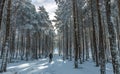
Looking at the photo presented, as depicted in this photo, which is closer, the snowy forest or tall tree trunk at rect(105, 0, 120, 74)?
tall tree trunk at rect(105, 0, 120, 74)

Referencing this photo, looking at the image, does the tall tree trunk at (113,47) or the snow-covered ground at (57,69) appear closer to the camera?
the tall tree trunk at (113,47)

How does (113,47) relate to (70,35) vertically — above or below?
below

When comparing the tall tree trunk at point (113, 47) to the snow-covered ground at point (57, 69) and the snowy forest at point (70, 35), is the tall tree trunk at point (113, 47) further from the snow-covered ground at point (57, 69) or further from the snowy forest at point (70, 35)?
the snow-covered ground at point (57, 69)

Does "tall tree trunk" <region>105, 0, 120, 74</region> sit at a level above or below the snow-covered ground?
above

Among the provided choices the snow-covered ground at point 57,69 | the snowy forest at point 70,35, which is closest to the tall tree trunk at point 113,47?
the snowy forest at point 70,35

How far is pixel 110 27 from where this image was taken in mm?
10875

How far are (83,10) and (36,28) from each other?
1988cm

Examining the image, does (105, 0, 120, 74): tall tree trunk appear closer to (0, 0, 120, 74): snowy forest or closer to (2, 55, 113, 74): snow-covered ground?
(0, 0, 120, 74): snowy forest

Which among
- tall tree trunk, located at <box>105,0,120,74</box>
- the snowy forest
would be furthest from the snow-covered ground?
tall tree trunk, located at <box>105,0,120,74</box>

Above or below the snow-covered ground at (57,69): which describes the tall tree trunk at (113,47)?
above

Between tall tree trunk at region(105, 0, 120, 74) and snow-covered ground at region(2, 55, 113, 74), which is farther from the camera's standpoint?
snow-covered ground at region(2, 55, 113, 74)

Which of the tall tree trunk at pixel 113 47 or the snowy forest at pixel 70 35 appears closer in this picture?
the tall tree trunk at pixel 113 47

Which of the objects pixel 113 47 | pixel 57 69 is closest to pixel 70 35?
pixel 57 69

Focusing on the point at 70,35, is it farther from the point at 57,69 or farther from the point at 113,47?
the point at 113,47
